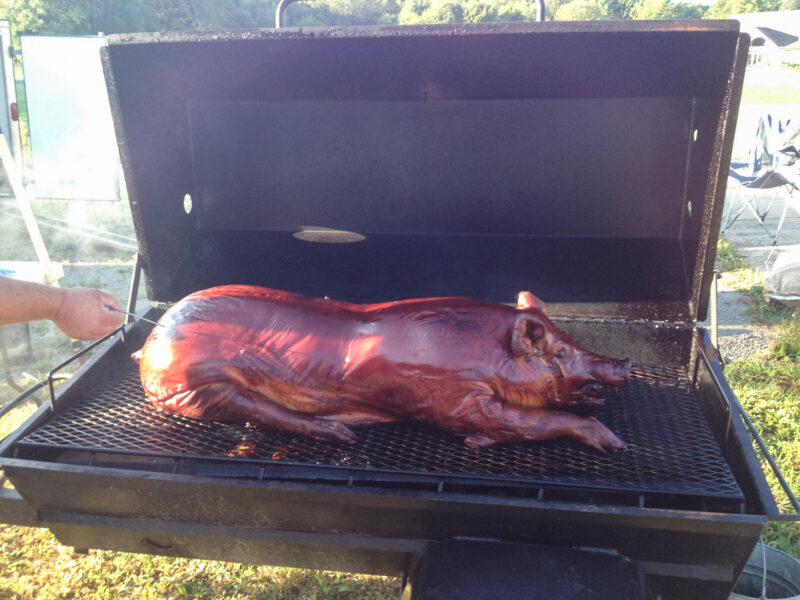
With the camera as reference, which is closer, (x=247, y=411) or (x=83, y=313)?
(x=247, y=411)

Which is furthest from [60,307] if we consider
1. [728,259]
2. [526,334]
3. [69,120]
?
[728,259]

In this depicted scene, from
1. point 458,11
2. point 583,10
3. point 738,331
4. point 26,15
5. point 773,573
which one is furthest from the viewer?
point 458,11

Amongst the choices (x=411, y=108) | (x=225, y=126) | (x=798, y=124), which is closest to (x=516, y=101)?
(x=411, y=108)

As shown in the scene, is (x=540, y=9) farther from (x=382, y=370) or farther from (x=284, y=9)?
(x=382, y=370)

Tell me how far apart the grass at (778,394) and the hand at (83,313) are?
3462mm

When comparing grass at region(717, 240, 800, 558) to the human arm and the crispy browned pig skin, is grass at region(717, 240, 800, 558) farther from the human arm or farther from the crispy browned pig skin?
the human arm

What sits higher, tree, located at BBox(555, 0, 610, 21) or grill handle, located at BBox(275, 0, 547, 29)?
tree, located at BBox(555, 0, 610, 21)

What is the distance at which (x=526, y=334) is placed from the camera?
220 centimetres

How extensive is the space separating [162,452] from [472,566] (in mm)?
1118

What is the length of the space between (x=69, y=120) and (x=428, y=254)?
7.69 m

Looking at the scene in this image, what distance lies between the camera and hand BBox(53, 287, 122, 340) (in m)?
2.46

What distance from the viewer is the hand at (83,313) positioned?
2459 mm

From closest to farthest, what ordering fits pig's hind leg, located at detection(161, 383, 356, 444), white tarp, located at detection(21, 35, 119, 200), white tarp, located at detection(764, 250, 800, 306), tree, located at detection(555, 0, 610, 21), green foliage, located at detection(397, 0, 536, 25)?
pig's hind leg, located at detection(161, 383, 356, 444), white tarp, located at detection(764, 250, 800, 306), white tarp, located at detection(21, 35, 119, 200), tree, located at detection(555, 0, 610, 21), green foliage, located at detection(397, 0, 536, 25)

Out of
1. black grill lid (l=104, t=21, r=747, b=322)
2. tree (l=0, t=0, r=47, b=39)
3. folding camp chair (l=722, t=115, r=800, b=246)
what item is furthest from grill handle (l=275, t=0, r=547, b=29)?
tree (l=0, t=0, r=47, b=39)
